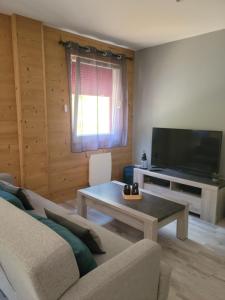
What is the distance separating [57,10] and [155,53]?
1.91 metres

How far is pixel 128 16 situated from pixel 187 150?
194cm

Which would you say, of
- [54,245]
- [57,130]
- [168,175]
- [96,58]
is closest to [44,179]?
[57,130]

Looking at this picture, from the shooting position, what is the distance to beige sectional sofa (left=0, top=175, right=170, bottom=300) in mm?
944

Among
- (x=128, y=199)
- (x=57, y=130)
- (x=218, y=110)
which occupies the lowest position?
(x=128, y=199)

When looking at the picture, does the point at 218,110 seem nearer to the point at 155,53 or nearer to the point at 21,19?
the point at 155,53

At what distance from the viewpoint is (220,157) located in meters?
3.34

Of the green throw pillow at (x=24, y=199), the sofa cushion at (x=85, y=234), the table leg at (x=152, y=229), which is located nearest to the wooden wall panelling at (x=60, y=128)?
the green throw pillow at (x=24, y=199)

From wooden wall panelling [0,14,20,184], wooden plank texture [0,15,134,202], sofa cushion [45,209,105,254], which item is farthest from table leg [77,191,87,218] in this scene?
sofa cushion [45,209,105,254]

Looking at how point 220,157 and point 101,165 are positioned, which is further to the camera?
point 101,165

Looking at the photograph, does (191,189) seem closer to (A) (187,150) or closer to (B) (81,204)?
(A) (187,150)

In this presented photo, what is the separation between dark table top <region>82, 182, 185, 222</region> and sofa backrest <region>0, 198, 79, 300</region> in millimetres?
1338

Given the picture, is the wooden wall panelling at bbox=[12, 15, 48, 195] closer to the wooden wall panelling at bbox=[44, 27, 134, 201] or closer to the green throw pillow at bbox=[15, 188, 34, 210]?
the wooden wall panelling at bbox=[44, 27, 134, 201]

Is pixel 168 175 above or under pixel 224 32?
under

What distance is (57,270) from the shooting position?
97cm
